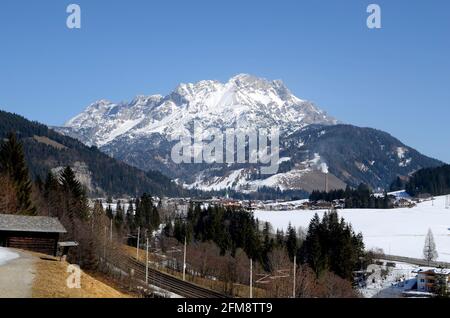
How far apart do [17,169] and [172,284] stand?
76.1ft

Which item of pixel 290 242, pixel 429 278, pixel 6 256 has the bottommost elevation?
pixel 429 278

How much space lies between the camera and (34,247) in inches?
1911

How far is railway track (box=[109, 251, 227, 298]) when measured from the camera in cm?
5694

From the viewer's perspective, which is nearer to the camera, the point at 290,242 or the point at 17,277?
the point at 17,277

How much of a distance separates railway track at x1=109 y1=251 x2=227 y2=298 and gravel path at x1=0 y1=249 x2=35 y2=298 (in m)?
22.1

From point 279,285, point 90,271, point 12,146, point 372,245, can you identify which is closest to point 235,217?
point 372,245

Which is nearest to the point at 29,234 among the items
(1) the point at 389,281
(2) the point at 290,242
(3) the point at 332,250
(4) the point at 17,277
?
(4) the point at 17,277

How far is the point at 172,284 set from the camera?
62.8m

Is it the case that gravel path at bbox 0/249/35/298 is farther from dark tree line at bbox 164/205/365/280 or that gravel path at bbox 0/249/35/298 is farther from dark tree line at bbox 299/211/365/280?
dark tree line at bbox 299/211/365/280

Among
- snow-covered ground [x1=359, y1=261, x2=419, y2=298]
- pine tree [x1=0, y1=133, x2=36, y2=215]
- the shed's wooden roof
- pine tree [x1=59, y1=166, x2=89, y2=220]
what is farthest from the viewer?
snow-covered ground [x1=359, y1=261, x2=419, y2=298]

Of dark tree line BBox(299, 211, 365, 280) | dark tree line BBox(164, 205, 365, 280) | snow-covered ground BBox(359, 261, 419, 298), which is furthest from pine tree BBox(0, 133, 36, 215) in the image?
snow-covered ground BBox(359, 261, 419, 298)

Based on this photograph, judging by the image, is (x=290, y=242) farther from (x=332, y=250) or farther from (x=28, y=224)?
(x=28, y=224)
